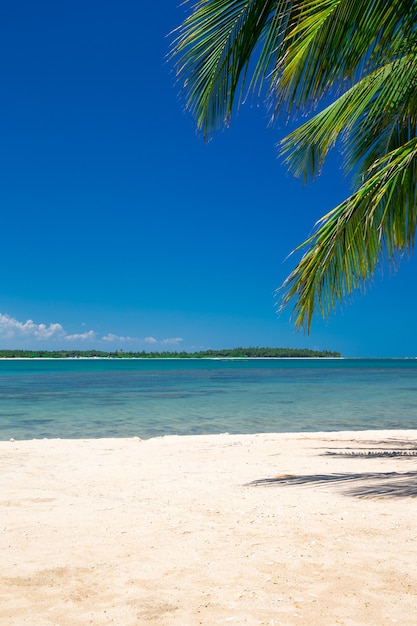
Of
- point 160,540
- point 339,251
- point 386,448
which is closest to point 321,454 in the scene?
point 386,448

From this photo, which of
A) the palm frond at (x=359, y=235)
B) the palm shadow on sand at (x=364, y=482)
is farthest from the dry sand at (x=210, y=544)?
the palm frond at (x=359, y=235)

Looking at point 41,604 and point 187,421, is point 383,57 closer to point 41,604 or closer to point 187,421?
point 41,604

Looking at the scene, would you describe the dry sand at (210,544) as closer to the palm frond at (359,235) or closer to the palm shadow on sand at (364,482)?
the palm shadow on sand at (364,482)

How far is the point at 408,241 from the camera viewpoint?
5.95 m

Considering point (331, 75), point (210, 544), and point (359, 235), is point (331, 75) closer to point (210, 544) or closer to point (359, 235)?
point (359, 235)

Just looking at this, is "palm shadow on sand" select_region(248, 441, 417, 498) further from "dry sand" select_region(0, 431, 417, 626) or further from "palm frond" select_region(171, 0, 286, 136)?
"palm frond" select_region(171, 0, 286, 136)

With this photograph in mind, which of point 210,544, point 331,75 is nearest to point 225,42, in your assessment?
point 331,75

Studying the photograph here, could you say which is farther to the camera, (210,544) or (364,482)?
(364,482)

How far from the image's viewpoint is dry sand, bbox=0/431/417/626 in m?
3.01

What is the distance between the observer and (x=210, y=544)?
13.2 ft

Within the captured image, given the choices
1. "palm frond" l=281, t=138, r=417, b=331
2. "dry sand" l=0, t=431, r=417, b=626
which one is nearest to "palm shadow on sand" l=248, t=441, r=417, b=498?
"dry sand" l=0, t=431, r=417, b=626

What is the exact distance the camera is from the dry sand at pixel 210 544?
301cm

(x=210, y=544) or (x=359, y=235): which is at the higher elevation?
(x=359, y=235)

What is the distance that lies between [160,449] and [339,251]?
5.43 m
